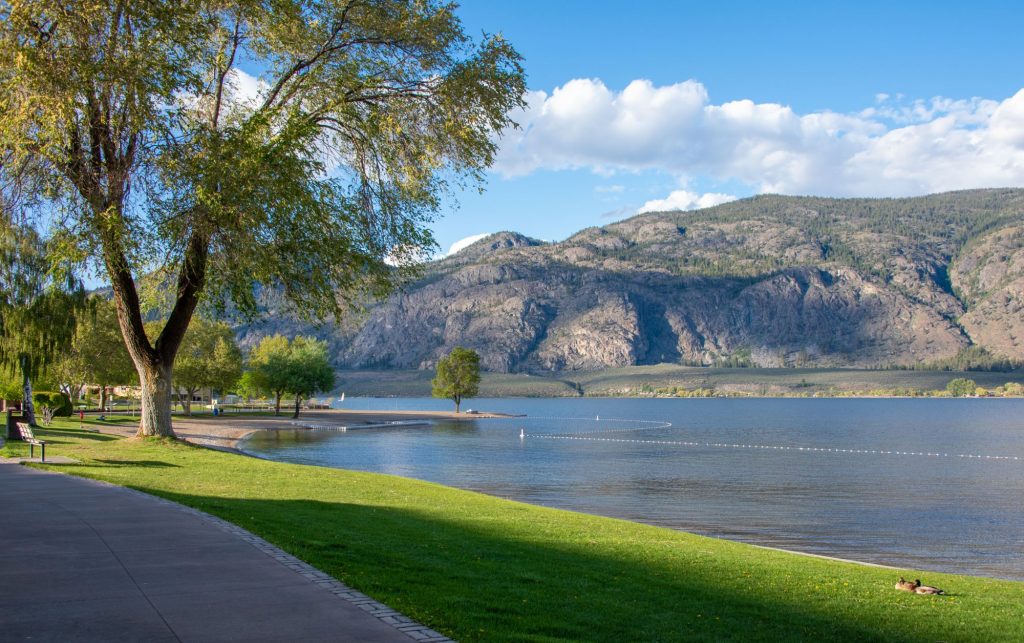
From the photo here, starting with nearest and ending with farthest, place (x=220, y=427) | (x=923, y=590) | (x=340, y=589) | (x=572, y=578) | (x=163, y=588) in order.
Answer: (x=163, y=588)
(x=340, y=589)
(x=572, y=578)
(x=923, y=590)
(x=220, y=427)

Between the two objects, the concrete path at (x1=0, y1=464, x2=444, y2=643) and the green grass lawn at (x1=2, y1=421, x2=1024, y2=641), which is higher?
the concrete path at (x1=0, y1=464, x2=444, y2=643)

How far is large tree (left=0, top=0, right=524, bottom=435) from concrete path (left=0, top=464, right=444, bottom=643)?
12082 mm

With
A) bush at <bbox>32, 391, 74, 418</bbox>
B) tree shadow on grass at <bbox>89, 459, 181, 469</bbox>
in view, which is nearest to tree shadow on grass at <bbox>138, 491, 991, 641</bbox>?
tree shadow on grass at <bbox>89, 459, 181, 469</bbox>

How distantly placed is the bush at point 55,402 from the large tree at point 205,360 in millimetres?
22615

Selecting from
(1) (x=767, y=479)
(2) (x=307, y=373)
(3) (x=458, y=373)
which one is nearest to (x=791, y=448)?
(1) (x=767, y=479)

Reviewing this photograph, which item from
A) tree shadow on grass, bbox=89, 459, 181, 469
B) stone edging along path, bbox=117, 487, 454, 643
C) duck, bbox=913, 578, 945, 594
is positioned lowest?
duck, bbox=913, 578, 945, 594

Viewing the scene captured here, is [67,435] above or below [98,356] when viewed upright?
below

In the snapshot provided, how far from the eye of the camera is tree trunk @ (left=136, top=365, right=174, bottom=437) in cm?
2812

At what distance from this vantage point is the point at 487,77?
87.2 ft

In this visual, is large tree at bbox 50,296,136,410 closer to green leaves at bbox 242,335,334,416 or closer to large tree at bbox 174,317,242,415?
large tree at bbox 174,317,242,415

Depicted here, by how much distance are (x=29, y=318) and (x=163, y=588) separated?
123ft

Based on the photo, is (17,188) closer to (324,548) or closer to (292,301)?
(292,301)

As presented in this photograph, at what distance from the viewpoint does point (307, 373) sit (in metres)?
101

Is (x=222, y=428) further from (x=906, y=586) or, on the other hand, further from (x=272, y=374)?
(x=906, y=586)
